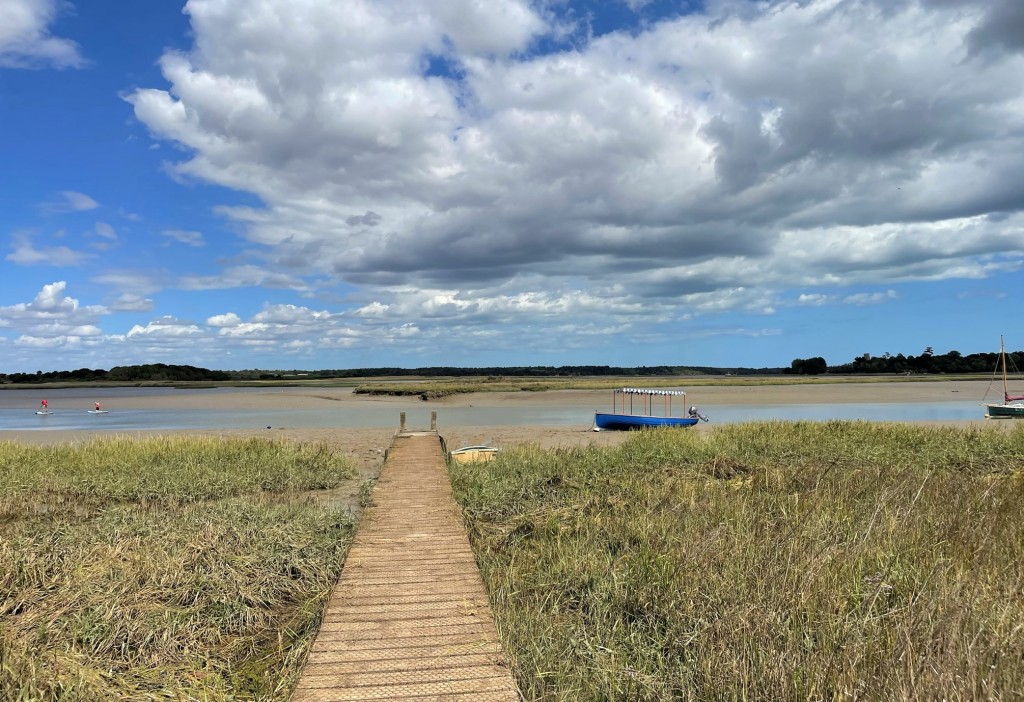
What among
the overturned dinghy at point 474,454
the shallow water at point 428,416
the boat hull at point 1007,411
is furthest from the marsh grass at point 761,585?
the boat hull at point 1007,411

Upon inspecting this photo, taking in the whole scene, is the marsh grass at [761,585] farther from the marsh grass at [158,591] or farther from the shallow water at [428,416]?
the shallow water at [428,416]

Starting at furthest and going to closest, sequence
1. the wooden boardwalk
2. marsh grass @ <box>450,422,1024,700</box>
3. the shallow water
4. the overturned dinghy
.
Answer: the shallow water → the overturned dinghy → the wooden boardwalk → marsh grass @ <box>450,422,1024,700</box>

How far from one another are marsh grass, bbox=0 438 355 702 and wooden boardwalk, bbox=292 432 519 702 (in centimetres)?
36

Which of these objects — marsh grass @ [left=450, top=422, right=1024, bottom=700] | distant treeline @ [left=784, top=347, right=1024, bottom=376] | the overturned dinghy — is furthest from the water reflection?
distant treeline @ [left=784, top=347, right=1024, bottom=376]

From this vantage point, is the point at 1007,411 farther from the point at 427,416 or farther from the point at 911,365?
the point at 911,365

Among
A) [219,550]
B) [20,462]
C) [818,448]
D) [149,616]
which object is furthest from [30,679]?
[818,448]

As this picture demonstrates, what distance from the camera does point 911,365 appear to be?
13762cm

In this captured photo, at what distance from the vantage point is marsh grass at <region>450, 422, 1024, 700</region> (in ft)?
14.1

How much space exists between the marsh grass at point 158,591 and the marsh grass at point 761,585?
7.17ft

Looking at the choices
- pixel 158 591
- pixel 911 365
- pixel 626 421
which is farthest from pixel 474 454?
pixel 911 365

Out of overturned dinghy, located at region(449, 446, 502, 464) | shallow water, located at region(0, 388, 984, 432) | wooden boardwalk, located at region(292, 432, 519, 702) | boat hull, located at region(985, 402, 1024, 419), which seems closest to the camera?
wooden boardwalk, located at region(292, 432, 519, 702)

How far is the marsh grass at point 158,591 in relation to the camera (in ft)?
16.3

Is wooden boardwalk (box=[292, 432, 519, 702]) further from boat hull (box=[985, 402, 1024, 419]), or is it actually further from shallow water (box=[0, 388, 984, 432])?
boat hull (box=[985, 402, 1024, 419])

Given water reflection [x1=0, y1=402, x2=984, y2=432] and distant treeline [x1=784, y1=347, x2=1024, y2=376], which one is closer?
water reflection [x1=0, y1=402, x2=984, y2=432]
